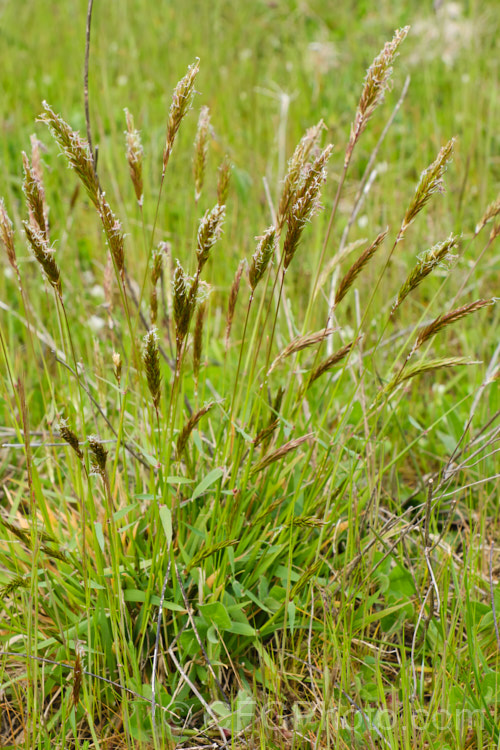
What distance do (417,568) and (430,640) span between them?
17cm

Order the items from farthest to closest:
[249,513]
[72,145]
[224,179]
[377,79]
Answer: [249,513] → [224,179] → [377,79] → [72,145]

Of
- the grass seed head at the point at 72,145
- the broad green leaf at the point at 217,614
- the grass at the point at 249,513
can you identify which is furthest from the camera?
the broad green leaf at the point at 217,614

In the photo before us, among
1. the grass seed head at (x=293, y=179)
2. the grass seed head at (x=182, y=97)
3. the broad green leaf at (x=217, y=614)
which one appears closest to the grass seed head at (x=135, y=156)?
the grass seed head at (x=182, y=97)

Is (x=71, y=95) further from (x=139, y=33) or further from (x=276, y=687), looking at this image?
(x=276, y=687)

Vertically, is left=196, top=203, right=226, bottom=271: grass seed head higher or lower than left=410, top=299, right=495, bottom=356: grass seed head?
higher

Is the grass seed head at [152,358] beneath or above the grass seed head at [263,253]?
beneath

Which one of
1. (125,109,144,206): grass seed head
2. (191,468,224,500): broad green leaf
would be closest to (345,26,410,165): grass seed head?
(125,109,144,206): grass seed head

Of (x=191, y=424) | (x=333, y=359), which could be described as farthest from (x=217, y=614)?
(x=333, y=359)

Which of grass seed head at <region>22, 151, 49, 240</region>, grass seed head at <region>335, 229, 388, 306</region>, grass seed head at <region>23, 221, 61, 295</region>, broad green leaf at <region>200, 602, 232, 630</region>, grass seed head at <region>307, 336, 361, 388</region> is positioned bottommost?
broad green leaf at <region>200, 602, 232, 630</region>

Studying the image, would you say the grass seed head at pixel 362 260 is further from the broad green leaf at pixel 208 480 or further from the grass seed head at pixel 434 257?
the broad green leaf at pixel 208 480

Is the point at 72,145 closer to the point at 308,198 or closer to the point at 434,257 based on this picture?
the point at 308,198

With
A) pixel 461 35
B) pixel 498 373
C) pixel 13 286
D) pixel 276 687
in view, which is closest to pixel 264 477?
pixel 276 687

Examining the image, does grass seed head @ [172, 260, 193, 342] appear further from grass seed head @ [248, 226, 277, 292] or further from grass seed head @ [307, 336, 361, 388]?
grass seed head @ [307, 336, 361, 388]

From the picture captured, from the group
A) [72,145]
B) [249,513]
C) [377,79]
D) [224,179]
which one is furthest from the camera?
[249,513]
